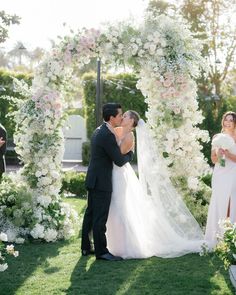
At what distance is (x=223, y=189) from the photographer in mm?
7336

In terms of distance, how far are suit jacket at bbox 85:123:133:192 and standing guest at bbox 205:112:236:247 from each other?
1.33 m

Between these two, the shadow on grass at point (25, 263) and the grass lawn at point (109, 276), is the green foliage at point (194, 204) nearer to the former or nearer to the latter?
the grass lawn at point (109, 276)

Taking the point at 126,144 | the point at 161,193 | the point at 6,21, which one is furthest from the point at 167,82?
the point at 6,21

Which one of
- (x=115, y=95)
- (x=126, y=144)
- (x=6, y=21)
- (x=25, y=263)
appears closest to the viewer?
(x=25, y=263)

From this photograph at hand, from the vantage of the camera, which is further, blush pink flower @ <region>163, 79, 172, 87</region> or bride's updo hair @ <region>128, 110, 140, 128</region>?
blush pink flower @ <region>163, 79, 172, 87</region>

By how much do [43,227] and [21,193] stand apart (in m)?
0.64

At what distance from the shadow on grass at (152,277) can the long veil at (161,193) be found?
597mm

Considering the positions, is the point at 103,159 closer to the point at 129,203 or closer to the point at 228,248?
the point at 129,203

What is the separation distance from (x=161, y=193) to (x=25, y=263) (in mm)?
2041

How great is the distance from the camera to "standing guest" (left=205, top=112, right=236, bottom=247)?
24.0 feet

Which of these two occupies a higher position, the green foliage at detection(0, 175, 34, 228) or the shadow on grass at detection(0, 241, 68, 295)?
the green foliage at detection(0, 175, 34, 228)

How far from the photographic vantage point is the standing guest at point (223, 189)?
24.0ft

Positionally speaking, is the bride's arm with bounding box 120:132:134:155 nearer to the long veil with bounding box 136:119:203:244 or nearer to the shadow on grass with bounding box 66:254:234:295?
the long veil with bounding box 136:119:203:244

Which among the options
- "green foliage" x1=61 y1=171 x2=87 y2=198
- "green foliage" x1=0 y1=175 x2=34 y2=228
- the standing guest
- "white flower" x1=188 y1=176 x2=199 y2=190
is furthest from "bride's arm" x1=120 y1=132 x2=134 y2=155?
"green foliage" x1=61 y1=171 x2=87 y2=198
